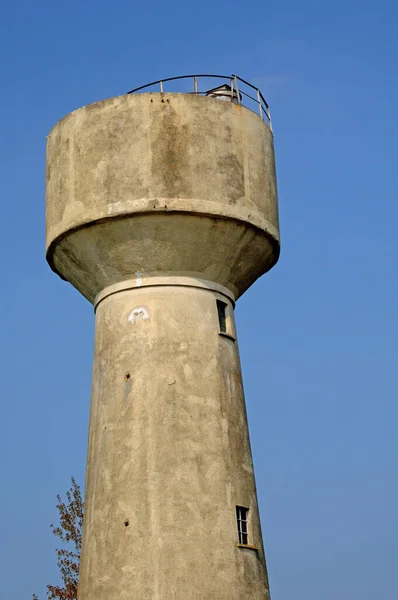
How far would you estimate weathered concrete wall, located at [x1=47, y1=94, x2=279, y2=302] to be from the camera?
16.0m

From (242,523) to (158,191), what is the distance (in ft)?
16.8

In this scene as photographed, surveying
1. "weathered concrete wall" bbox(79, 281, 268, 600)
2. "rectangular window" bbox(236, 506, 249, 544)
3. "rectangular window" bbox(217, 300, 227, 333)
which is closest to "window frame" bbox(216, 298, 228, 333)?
"rectangular window" bbox(217, 300, 227, 333)

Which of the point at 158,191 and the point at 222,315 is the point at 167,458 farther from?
the point at 158,191

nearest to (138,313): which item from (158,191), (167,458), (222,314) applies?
(222,314)

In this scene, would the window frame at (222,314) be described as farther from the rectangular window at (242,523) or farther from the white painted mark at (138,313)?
the rectangular window at (242,523)

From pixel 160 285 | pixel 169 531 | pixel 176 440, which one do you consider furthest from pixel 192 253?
pixel 169 531

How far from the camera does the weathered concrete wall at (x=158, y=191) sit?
16047 mm

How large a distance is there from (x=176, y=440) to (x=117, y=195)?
150 inches

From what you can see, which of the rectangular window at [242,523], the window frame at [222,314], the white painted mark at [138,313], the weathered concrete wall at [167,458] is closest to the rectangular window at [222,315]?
the window frame at [222,314]

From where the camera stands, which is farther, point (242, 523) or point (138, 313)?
point (138, 313)

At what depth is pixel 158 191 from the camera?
16.0 m

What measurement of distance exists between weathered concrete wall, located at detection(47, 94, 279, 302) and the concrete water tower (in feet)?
0.07

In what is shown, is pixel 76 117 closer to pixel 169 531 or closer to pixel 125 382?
pixel 125 382

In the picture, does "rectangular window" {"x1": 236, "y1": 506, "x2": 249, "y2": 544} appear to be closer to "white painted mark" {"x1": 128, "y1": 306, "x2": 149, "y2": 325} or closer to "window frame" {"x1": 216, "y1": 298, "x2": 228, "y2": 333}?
"window frame" {"x1": 216, "y1": 298, "x2": 228, "y2": 333}
